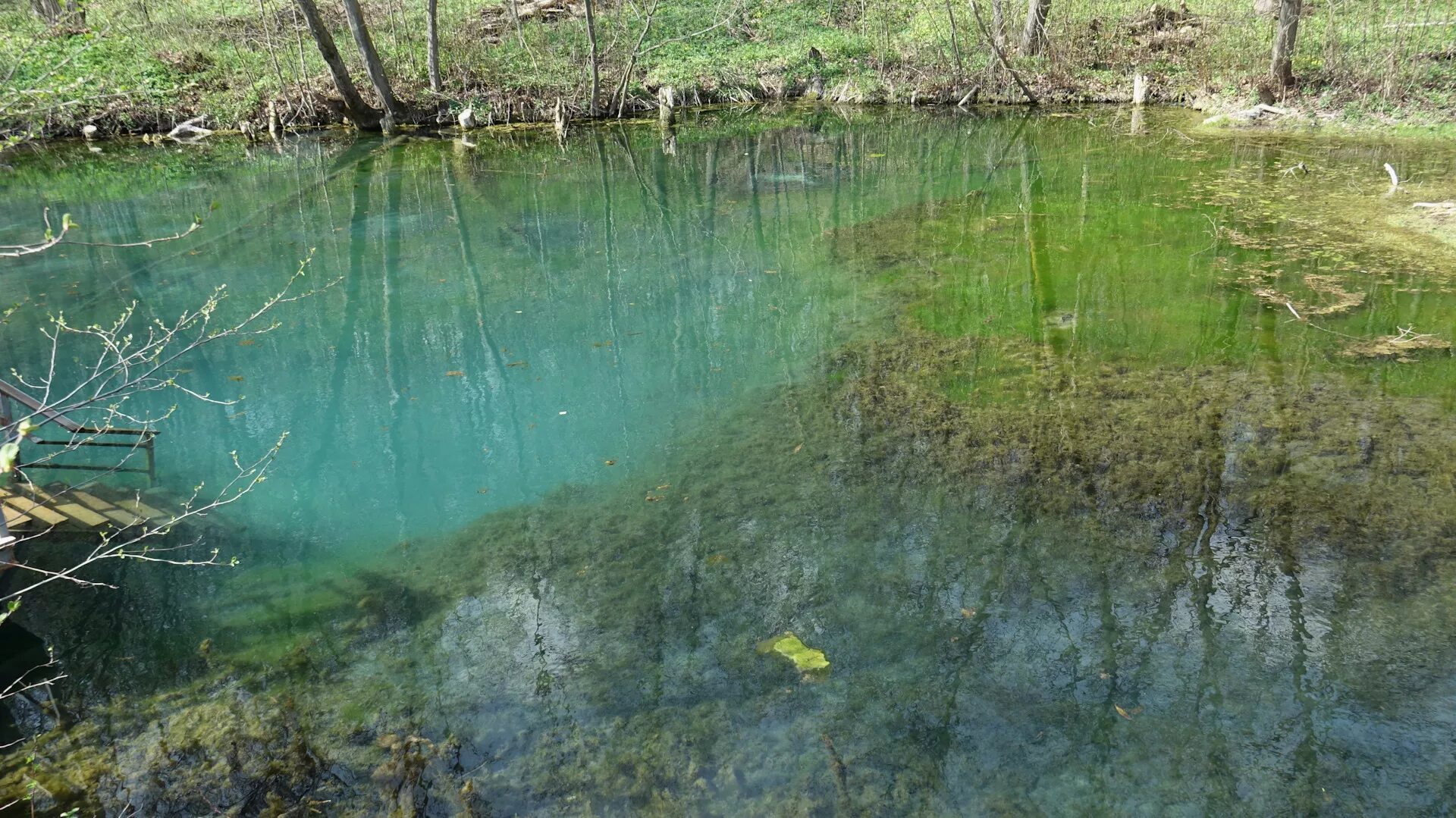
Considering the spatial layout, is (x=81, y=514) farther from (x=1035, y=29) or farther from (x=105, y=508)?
(x=1035, y=29)

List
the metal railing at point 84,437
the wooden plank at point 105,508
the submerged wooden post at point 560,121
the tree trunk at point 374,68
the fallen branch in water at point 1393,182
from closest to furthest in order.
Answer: the metal railing at point 84,437
the wooden plank at point 105,508
the fallen branch in water at point 1393,182
the tree trunk at point 374,68
the submerged wooden post at point 560,121

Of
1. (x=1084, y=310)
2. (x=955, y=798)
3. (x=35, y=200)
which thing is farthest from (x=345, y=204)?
(x=955, y=798)

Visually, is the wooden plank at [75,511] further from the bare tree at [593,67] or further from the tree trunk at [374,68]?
the bare tree at [593,67]

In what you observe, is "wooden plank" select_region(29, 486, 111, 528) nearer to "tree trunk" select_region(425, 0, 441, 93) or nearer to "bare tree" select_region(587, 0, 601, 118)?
"bare tree" select_region(587, 0, 601, 118)

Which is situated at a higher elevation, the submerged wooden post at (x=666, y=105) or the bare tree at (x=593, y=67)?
the bare tree at (x=593, y=67)

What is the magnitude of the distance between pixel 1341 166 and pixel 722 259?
323 inches

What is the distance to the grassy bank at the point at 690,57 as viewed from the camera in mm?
16484

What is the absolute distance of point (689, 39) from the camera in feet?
69.5

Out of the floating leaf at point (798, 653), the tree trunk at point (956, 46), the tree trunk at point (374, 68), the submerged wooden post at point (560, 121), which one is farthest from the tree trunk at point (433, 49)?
the floating leaf at point (798, 653)

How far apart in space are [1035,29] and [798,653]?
1778cm

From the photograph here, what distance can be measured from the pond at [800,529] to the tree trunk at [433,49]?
27.6ft

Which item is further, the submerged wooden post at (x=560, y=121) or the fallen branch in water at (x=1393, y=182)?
the submerged wooden post at (x=560, y=121)

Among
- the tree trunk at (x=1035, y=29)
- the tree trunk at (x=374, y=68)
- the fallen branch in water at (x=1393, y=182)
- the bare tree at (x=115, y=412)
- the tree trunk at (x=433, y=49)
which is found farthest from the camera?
the tree trunk at (x=1035, y=29)

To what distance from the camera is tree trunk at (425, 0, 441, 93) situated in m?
16.7
